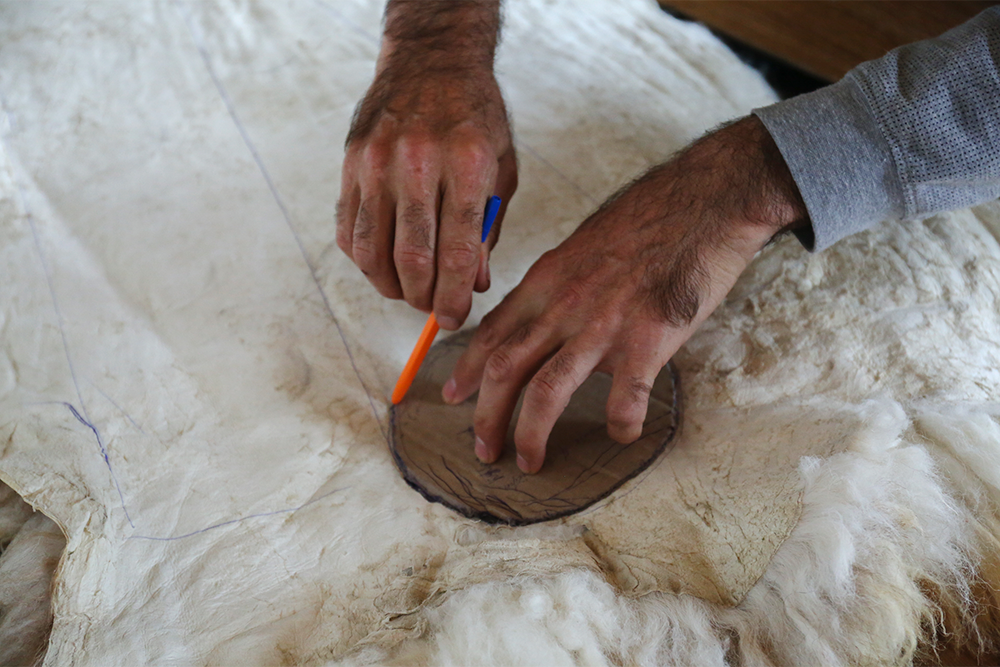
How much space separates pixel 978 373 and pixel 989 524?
194mm

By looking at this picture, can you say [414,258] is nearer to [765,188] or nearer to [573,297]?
[573,297]

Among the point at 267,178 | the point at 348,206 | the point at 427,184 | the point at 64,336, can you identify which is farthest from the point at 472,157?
the point at 64,336

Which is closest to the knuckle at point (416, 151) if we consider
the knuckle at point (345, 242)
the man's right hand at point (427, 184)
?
the man's right hand at point (427, 184)

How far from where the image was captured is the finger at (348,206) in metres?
0.76

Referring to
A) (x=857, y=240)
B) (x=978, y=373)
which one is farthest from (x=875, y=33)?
(x=978, y=373)

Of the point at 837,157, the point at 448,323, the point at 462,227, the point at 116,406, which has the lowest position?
the point at 116,406

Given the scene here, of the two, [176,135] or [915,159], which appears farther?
[176,135]

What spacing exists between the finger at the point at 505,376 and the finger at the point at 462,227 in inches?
3.1

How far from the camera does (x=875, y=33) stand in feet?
4.65

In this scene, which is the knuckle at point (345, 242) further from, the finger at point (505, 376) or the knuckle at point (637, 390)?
the knuckle at point (637, 390)

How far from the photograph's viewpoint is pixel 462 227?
2.30ft

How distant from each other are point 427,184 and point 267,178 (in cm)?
33

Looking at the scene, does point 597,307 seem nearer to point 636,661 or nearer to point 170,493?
point 636,661

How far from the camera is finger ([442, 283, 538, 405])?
72 cm
